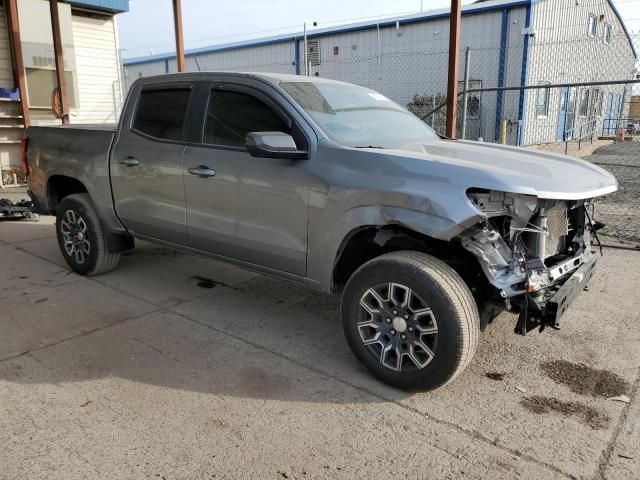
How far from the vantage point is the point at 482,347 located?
13.0 feet

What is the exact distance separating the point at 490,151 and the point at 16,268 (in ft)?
16.5

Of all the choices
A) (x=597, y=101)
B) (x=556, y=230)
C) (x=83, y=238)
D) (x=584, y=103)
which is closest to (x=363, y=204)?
(x=556, y=230)

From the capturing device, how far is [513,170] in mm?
3158

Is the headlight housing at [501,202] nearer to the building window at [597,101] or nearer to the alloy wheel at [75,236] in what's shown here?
the alloy wheel at [75,236]

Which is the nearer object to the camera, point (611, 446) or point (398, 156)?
point (611, 446)

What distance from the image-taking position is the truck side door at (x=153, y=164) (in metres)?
4.51

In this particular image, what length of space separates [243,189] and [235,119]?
0.59 m

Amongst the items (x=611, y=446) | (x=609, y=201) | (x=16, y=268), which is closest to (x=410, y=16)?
(x=609, y=201)

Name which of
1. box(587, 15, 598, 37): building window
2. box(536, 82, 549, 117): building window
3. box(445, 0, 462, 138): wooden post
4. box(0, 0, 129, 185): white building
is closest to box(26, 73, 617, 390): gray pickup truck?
box(445, 0, 462, 138): wooden post

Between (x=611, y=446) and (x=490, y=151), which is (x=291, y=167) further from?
(x=611, y=446)

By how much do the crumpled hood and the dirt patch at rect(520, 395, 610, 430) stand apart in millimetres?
1222

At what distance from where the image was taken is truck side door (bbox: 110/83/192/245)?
451 centimetres

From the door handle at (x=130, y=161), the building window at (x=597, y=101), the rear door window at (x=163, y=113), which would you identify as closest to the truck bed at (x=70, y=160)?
the door handle at (x=130, y=161)

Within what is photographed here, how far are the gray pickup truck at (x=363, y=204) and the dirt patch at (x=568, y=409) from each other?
0.49 m
